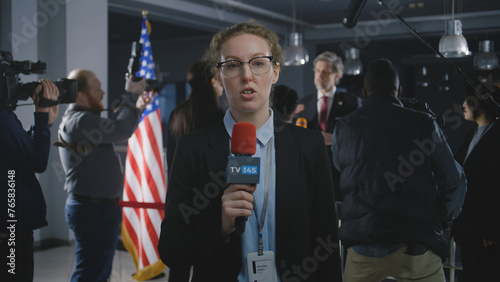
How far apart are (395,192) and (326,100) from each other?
Result: 2.31 meters

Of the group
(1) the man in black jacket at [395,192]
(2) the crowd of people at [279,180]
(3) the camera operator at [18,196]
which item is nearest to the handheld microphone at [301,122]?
(2) the crowd of people at [279,180]

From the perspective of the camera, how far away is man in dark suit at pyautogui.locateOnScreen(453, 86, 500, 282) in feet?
8.32

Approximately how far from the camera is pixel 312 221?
1.30m

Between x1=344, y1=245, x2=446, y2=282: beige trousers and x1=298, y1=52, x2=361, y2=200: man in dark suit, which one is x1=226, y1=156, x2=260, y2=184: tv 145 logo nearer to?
x1=344, y1=245, x2=446, y2=282: beige trousers

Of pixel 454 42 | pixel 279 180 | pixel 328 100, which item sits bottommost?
pixel 279 180

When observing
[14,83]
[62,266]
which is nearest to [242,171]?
[14,83]

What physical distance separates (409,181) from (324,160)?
2.98 ft

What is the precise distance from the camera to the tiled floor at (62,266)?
167 inches

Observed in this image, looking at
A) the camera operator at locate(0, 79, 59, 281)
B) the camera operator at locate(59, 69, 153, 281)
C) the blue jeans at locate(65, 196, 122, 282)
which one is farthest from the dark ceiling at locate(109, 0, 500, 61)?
the camera operator at locate(0, 79, 59, 281)

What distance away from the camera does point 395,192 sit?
6.90ft

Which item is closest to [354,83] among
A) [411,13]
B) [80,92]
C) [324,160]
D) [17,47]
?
[411,13]

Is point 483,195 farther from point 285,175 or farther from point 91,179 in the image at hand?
point 91,179

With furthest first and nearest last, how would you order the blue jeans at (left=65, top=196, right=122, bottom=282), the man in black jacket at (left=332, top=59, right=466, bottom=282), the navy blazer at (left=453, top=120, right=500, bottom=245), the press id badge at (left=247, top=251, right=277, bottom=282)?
the blue jeans at (left=65, top=196, right=122, bottom=282) → the navy blazer at (left=453, top=120, right=500, bottom=245) → the man in black jacket at (left=332, top=59, right=466, bottom=282) → the press id badge at (left=247, top=251, right=277, bottom=282)

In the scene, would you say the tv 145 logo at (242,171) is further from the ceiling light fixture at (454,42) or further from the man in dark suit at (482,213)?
the ceiling light fixture at (454,42)
